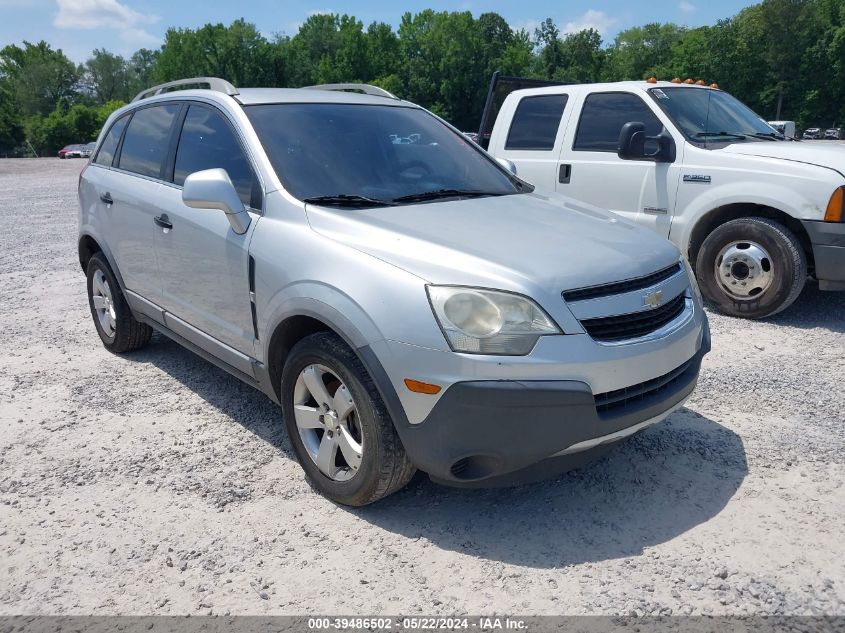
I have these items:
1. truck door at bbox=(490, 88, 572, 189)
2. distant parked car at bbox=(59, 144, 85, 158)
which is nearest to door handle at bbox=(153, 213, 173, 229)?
truck door at bbox=(490, 88, 572, 189)

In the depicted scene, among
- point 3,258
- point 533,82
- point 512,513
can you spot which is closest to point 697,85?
point 533,82

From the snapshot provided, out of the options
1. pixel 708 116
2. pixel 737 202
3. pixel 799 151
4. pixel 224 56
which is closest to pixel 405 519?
pixel 737 202

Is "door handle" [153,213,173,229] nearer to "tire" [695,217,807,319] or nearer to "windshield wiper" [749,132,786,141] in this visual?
"tire" [695,217,807,319]

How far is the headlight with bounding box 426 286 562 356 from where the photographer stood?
262cm

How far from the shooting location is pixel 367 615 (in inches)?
100.0

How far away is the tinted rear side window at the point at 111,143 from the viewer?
520 centimetres

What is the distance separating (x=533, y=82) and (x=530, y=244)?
19.1 feet

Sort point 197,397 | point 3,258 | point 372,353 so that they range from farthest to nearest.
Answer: point 3,258, point 197,397, point 372,353

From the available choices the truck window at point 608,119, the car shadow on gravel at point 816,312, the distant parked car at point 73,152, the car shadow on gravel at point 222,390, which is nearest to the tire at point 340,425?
the car shadow on gravel at point 222,390

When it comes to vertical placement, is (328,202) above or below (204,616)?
above

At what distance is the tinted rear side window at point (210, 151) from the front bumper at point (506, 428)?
1.59 metres

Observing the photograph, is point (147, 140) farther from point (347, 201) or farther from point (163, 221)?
point (347, 201)

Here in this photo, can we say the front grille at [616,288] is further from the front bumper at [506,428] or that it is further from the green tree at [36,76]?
the green tree at [36,76]

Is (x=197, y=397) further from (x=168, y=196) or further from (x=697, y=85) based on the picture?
(x=697, y=85)
